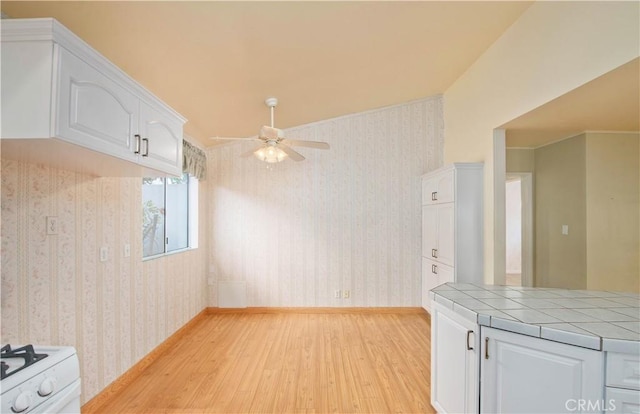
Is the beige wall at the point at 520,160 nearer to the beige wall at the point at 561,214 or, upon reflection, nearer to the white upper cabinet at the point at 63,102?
the beige wall at the point at 561,214

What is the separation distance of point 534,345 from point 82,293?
2.70m

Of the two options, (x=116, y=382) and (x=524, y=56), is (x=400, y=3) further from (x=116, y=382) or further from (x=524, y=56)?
(x=116, y=382)

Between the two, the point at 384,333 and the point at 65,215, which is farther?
the point at 384,333

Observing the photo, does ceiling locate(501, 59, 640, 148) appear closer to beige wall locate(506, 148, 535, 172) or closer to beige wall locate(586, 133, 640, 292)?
beige wall locate(586, 133, 640, 292)

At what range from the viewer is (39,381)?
3.77ft

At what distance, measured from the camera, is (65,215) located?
1.91 m

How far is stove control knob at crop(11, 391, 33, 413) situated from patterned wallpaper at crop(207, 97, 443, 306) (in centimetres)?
325

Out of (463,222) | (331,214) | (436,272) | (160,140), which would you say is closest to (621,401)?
(463,222)

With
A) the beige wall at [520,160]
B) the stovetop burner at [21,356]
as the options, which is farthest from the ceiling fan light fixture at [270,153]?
the beige wall at [520,160]

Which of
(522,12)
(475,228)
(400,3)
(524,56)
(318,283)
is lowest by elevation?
(318,283)

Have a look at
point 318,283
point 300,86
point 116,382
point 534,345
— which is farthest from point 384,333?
point 300,86

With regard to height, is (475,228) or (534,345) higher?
(475,228)

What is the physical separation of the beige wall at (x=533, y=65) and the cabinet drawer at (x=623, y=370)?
1.54 m

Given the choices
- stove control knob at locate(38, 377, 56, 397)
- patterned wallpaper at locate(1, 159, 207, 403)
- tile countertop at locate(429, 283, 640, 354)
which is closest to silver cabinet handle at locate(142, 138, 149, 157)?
patterned wallpaper at locate(1, 159, 207, 403)
